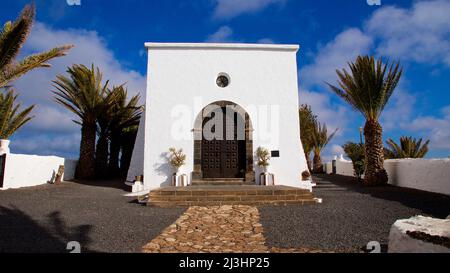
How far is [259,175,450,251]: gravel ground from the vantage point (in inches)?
176

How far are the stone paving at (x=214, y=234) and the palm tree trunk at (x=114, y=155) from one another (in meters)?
13.2

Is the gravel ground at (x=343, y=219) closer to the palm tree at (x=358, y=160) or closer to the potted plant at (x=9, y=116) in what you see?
the palm tree at (x=358, y=160)

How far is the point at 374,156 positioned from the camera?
12.6m

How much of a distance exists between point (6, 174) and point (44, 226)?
7.17 metres

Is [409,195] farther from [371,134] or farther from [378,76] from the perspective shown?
[378,76]

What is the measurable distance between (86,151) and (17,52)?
7.94 meters

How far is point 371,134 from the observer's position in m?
12.8

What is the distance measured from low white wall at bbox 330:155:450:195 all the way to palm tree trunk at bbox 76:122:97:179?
52.0 feet

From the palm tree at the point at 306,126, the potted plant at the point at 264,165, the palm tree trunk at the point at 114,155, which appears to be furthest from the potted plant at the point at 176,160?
the palm tree at the point at 306,126

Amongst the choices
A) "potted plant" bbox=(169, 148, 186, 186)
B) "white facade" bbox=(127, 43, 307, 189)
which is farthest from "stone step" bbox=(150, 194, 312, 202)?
"white facade" bbox=(127, 43, 307, 189)

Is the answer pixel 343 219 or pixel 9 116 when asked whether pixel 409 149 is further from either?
pixel 9 116

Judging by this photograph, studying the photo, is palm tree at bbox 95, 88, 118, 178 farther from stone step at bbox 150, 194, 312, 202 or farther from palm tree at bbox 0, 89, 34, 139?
stone step at bbox 150, 194, 312, 202

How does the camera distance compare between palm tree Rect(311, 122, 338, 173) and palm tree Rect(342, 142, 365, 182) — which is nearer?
palm tree Rect(342, 142, 365, 182)
